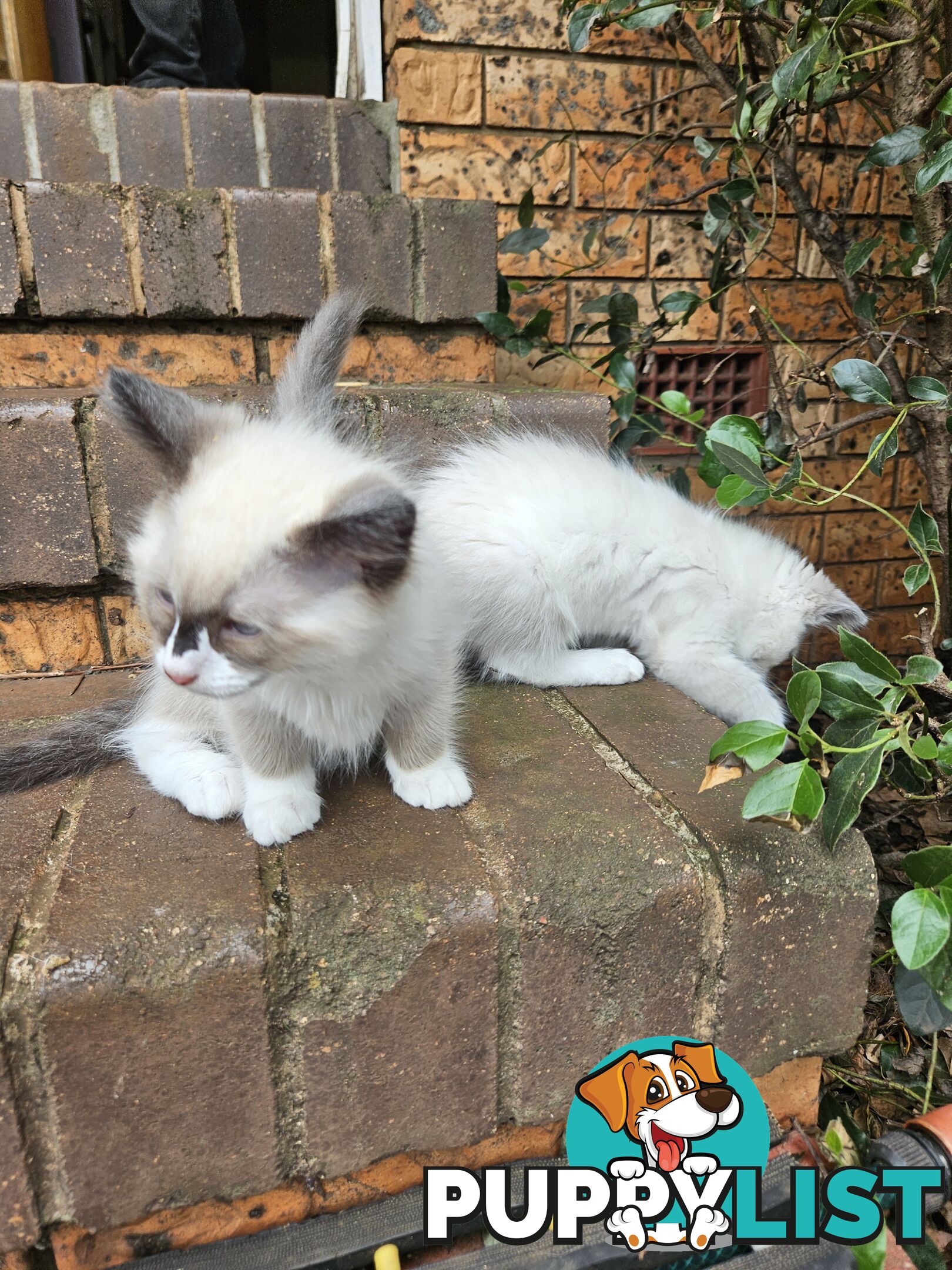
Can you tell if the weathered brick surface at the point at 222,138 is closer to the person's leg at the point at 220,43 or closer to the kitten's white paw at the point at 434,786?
the person's leg at the point at 220,43

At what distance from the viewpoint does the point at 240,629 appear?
91 centimetres

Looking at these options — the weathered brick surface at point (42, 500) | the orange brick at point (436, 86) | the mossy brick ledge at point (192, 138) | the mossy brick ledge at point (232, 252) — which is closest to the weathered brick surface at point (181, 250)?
the mossy brick ledge at point (232, 252)

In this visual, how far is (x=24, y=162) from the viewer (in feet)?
7.41

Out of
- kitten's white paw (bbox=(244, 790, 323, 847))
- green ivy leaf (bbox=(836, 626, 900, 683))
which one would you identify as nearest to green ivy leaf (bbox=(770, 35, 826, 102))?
green ivy leaf (bbox=(836, 626, 900, 683))

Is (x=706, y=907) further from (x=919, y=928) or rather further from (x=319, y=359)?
(x=319, y=359)

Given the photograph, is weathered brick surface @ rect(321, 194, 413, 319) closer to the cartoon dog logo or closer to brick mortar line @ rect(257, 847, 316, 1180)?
brick mortar line @ rect(257, 847, 316, 1180)

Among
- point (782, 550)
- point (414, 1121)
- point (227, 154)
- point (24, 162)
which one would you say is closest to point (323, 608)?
point (414, 1121)

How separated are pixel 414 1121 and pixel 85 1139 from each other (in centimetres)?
36

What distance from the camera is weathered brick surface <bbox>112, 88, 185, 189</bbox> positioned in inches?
88.7

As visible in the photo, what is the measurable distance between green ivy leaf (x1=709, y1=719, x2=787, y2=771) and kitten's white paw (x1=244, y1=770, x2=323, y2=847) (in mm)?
548

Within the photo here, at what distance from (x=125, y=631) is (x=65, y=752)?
0.55 metres

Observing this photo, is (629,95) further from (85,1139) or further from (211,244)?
(85,1139)

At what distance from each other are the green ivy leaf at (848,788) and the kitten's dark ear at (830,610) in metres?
1.17

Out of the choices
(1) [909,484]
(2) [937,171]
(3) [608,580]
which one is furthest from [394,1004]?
(1) [909,484]
